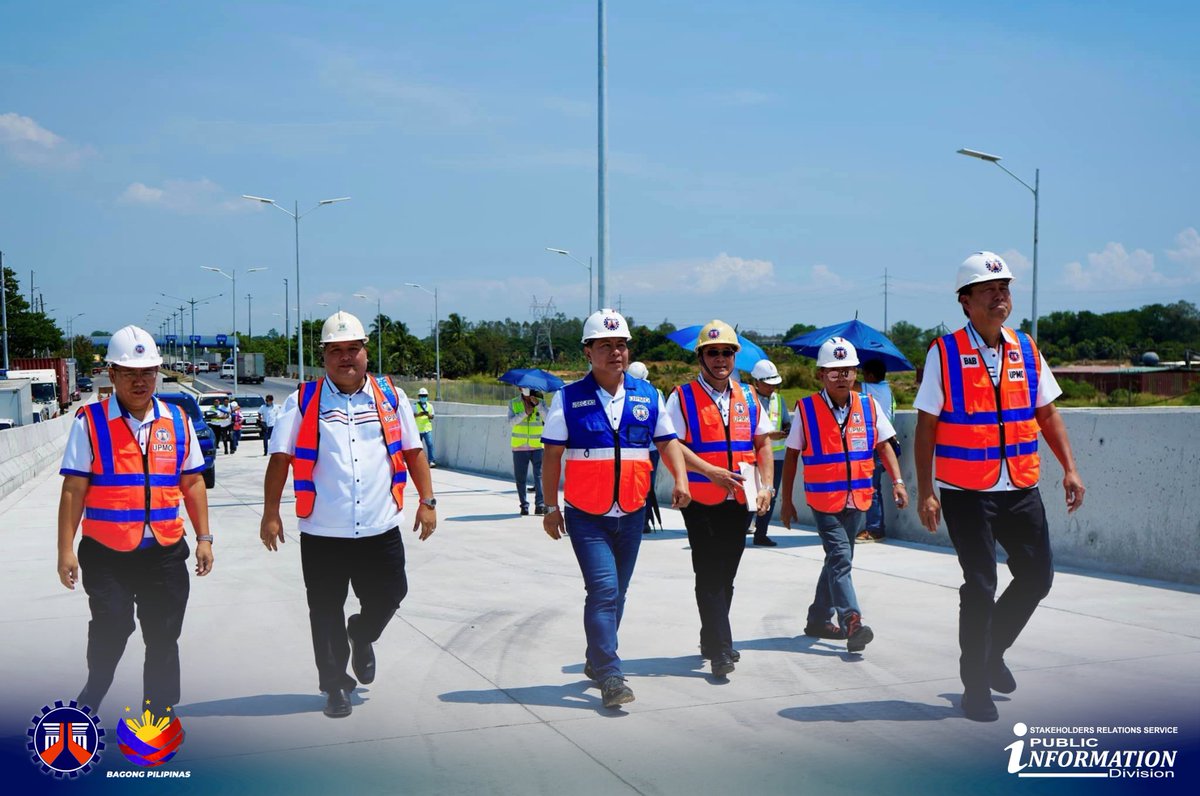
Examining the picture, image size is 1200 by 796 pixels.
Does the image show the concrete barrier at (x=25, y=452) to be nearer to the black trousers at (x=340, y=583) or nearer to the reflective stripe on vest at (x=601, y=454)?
the black trousers at (x=340, y=583)

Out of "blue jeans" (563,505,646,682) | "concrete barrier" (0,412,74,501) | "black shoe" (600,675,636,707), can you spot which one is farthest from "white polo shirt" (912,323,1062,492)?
"concrete barrier" (0,412,74,501)

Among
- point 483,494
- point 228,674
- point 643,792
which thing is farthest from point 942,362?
point 483,494

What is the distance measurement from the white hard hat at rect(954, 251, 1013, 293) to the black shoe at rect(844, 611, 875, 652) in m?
2.21

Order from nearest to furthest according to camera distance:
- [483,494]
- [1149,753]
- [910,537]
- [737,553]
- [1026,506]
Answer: [1149,753] → [1026,506] → [737,553] → [910,537] → [483,494]

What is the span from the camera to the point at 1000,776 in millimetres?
4867

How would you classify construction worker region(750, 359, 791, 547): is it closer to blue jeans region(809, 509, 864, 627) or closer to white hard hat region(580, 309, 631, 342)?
blue jeans region(809, 509, 864, 627)

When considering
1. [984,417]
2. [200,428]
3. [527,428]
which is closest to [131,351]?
[984,417]

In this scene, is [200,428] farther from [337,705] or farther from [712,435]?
[337,705]

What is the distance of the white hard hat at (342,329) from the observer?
588 centimetres

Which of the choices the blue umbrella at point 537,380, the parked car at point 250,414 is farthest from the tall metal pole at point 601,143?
the parked car at point 250,414

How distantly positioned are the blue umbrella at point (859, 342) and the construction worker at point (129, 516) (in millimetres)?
7758

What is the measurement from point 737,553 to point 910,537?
616cm

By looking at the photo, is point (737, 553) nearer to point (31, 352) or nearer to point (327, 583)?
point (327, 583)

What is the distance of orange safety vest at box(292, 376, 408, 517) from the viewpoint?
5789 millimetres
